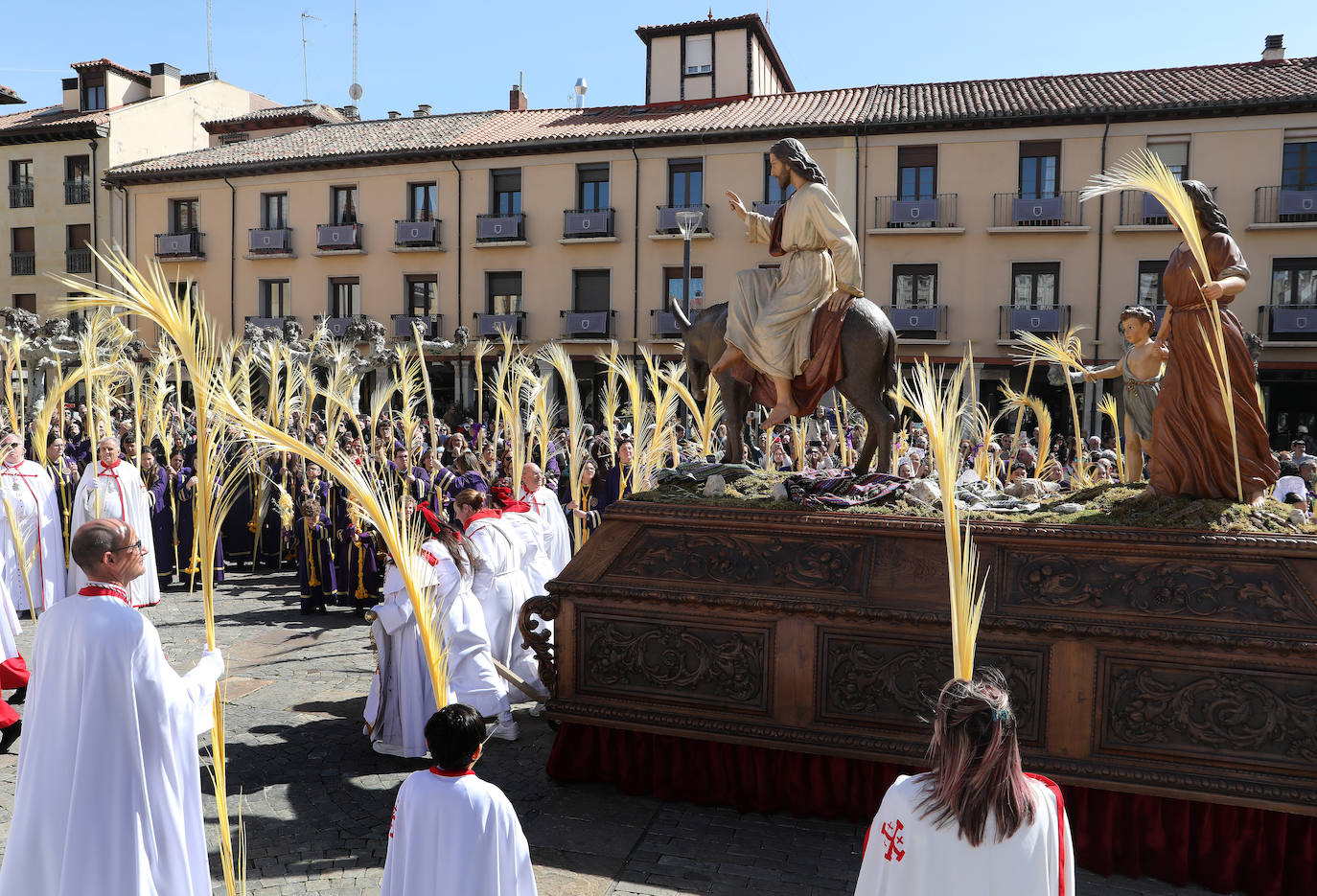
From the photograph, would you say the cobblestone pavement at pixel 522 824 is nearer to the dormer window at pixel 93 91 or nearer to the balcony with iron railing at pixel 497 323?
the balcony with iron railing at pixel 497 323

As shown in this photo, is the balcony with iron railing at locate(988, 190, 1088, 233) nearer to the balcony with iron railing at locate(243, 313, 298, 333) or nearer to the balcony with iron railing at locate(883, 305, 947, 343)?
the balcony with iron railing at locate(883, 305, 947, 343)

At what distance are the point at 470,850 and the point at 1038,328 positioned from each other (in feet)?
72.4

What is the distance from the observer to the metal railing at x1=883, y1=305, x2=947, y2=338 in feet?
74.4

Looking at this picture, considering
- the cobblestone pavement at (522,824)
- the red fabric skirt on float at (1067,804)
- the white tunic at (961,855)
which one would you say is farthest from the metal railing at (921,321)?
the white tunic at (961,855)

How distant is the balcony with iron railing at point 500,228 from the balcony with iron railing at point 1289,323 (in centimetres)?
1848

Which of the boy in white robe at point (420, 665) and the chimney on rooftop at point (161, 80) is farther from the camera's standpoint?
the chimney on rooftop at point (161, 80)

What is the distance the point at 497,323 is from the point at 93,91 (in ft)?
63.4

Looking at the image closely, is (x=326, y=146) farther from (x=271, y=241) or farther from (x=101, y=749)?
(x=101, y=749)

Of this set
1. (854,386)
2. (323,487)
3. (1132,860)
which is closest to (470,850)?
(1132,860)

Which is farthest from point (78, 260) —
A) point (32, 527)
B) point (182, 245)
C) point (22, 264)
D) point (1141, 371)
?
point (1141, 371)

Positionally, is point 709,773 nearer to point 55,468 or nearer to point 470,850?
point 470,850

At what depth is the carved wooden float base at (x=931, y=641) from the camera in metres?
4.19

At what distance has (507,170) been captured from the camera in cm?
2631

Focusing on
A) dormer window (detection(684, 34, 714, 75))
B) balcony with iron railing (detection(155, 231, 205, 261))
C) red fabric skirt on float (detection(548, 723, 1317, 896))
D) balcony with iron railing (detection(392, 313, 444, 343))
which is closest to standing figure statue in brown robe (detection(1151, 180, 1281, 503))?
red fabric skirt on float (detection(548, 723, 1317, 896))
